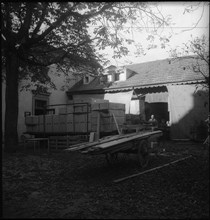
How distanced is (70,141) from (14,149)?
124 inches

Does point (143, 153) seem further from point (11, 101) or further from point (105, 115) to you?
point (11, 101)

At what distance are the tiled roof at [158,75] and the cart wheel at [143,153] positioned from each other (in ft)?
34.7

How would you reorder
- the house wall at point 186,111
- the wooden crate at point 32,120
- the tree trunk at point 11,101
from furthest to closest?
the house wall at point 186,111 → the wooden crate at point 32,120 → the tree trunk at point 11,101

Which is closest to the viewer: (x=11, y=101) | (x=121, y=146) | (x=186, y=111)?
(x=121, y=146)

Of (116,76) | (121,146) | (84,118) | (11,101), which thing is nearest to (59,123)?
(84,118)

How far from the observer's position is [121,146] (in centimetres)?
793

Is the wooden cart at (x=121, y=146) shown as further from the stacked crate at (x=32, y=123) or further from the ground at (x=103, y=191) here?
the stacked crate at (x=32, y=123)

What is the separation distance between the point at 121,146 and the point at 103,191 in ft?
6.40

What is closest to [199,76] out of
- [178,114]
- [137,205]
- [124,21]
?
[178,114]

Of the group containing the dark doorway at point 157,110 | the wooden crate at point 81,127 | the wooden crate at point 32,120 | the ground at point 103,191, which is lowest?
the ground at point 103,191

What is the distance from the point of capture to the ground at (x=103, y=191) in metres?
4.87

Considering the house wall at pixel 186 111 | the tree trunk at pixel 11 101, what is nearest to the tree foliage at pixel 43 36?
the tree trunk at pixel 11 101

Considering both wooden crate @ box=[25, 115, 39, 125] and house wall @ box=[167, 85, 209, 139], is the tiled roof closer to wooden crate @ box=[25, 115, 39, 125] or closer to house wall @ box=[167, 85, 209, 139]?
house wall @ box=[167, 85, 209, 139]

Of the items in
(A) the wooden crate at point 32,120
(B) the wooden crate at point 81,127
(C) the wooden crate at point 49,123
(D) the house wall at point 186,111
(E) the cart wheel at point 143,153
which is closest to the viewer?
(E) the cart wheel at point 143,153
